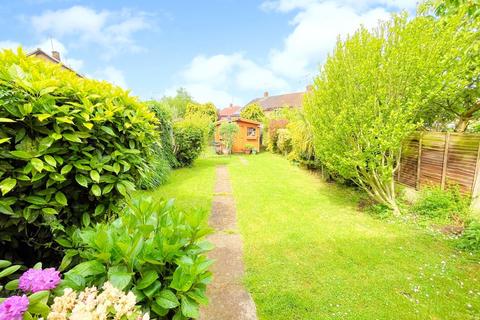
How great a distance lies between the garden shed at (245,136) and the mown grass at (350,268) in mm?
15193

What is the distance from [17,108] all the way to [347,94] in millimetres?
6270

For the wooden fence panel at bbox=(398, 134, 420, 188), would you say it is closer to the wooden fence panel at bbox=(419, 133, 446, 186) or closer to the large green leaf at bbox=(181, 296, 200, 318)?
the wooden fence panel at bbox=(419, 133, 446, 186)

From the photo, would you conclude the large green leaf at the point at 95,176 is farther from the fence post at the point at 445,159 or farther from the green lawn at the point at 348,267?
the fence post at the point at 445,159

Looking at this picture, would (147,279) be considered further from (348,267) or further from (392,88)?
(392,88)

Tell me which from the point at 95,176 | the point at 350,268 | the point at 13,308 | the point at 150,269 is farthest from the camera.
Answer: the point at 350,268

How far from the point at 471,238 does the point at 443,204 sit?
3.89 ft

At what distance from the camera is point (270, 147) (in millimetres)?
20562

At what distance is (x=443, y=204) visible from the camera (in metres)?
5.18

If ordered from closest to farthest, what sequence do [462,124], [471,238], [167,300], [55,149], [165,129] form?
[167,300] → [55,149] → [471,238] → [462,124] → [165,129]

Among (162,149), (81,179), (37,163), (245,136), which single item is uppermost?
(37,163)

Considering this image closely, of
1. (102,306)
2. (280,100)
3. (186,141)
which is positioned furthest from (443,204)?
(280,100)

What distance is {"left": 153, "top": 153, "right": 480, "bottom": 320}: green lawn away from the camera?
9.03 feet

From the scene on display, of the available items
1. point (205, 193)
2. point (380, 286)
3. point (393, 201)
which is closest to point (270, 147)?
point (205, 193)

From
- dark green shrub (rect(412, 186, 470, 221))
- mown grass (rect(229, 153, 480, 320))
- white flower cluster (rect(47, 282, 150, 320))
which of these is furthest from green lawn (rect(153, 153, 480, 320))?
white flower cluster (rect(47, 282, 150, 320))
